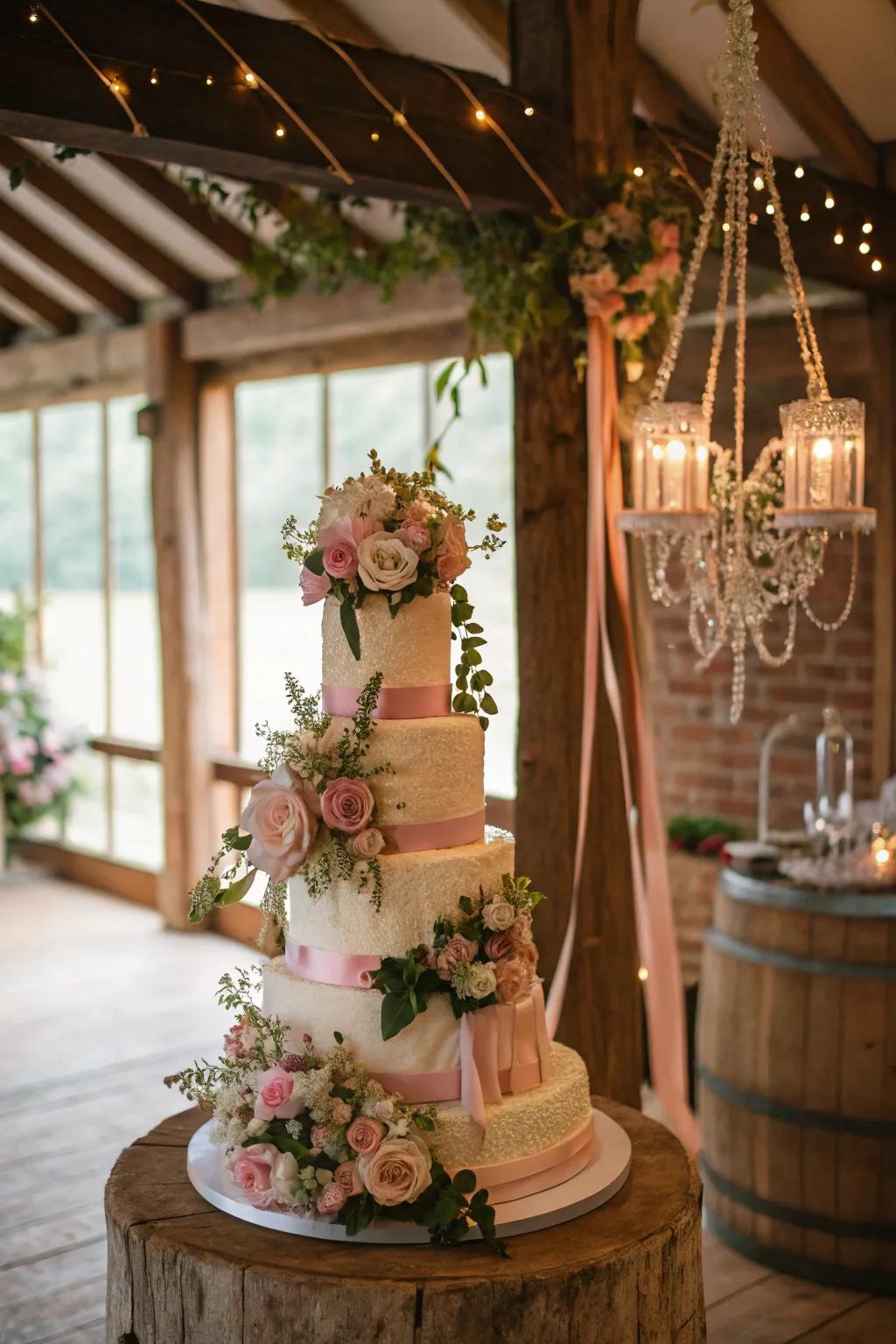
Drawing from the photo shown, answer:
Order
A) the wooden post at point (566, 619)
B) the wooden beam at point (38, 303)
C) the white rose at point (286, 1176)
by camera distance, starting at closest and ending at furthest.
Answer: the white rose at point (286, 1176)
the wooden post at point (566, 619)
the wooden beam at point (38, 303)

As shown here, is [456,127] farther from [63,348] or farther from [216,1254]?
[63,348]

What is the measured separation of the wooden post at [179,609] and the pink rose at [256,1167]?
455 cm

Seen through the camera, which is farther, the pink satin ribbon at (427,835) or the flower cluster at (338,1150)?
the pink satin ribbon at (427,835)

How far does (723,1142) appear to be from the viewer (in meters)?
3.48

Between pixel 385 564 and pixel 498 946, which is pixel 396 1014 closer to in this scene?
pixel 498 946

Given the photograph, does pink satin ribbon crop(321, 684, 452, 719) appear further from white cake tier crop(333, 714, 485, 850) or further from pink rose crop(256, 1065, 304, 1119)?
pink rose crop(256, 1065, 304, 1119)

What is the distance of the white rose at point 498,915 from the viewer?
2125 millimetres

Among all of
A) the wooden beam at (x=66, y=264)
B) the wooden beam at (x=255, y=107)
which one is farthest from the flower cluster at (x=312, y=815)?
the wooden beam at (x=66, y=264)

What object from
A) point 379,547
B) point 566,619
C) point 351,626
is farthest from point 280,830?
point 566,619

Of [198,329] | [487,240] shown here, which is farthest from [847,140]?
[198,329]

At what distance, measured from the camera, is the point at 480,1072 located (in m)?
2.12

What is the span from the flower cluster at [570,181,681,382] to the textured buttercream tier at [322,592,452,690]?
127 centimetres

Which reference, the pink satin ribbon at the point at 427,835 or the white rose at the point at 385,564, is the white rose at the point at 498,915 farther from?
the white rose at the point at 385,564

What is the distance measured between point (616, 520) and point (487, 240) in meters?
0.75
